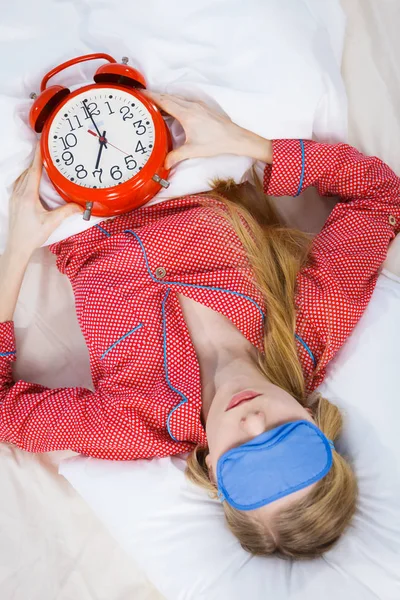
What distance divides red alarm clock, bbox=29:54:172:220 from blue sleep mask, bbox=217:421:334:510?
54 cm

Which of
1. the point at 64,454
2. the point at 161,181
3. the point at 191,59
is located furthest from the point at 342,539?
the point at 191,59

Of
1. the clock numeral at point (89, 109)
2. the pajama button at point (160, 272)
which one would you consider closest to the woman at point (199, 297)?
the pajama button at point (160, 272)

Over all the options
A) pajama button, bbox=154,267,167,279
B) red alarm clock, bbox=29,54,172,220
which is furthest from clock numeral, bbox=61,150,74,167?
pajama button, bbox=154,267,167,279

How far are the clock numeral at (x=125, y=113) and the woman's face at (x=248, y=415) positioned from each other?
1.85 feet

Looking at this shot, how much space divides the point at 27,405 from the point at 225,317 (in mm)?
459

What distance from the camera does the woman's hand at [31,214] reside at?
1277mm

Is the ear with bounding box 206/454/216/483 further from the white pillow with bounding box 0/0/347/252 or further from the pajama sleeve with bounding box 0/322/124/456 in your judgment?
the white pillow with bounding box 0/0/347/252

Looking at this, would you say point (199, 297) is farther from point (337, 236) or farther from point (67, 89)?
point (67, 89)

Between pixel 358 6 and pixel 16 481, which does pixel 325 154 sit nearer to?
pixel 358 6

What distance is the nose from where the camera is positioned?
3.42ft

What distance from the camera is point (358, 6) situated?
4.92 ft

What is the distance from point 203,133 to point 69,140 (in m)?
0.27

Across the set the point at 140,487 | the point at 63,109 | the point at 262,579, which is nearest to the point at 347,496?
the point at 262,579

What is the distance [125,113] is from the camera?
4.08 feet
